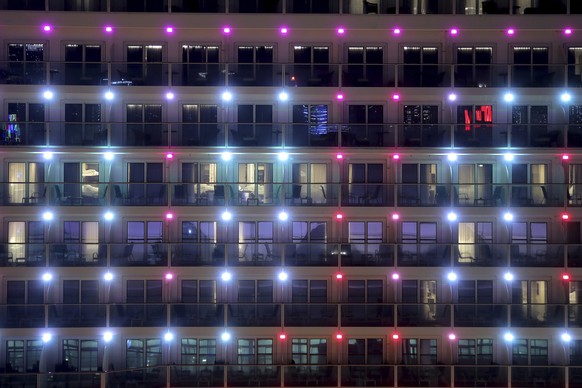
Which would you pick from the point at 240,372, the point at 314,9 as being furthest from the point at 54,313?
the point at 314,9

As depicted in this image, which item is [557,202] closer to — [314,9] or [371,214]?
[371,214]

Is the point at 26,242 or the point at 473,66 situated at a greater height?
the point at 473,66

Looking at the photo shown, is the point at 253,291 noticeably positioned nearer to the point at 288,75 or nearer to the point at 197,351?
the point at 197,351

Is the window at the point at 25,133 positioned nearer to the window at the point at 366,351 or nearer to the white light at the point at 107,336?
the white light at the point at 107,336

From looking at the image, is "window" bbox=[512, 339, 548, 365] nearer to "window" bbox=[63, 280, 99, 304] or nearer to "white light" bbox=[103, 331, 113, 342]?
"white light" bbox=[103, 331, 113, 342]

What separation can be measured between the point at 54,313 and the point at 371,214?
10233mm

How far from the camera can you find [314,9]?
25047 millimetres

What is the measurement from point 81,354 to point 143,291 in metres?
2.72

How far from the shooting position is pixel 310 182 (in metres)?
24.8

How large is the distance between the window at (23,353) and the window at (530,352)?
15.0 metres

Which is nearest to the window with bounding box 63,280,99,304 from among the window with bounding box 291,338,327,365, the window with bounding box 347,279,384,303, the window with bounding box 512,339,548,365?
the window with bounding box 291,338,327,365

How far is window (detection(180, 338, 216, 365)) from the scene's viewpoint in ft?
81.3

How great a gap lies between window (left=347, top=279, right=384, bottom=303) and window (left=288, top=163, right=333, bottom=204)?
114 inches

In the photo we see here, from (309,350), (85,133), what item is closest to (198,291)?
(309,350)
